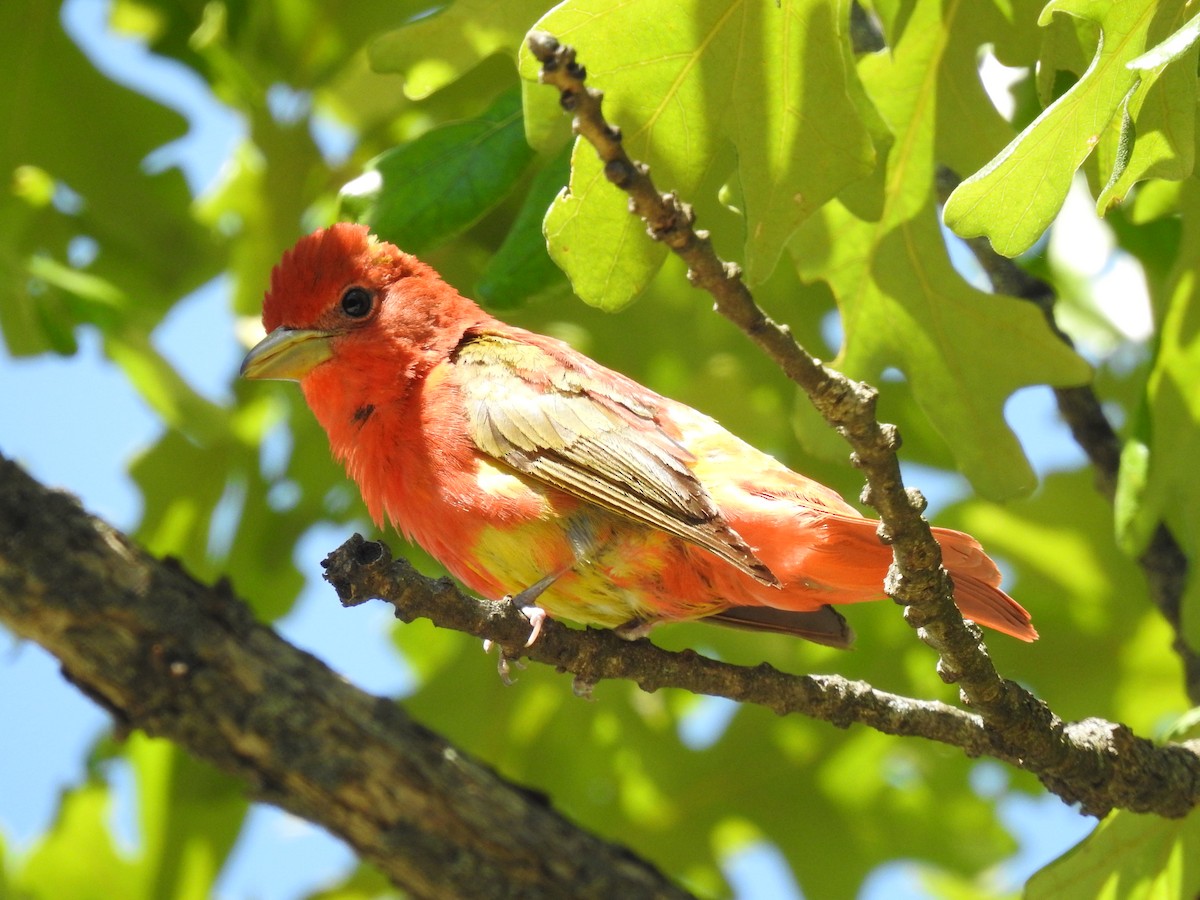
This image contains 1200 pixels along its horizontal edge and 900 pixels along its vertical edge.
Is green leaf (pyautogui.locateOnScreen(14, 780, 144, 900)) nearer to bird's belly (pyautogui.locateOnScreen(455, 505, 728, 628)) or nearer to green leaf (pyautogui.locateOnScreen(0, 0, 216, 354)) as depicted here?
green leaf (pyautogui.locateOnScreen(0, 0, 216, 354))

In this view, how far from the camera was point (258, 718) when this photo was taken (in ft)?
12.6

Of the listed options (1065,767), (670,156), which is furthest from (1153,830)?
(670,156)

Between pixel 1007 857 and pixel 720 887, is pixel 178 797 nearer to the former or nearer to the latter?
pixel 720 887

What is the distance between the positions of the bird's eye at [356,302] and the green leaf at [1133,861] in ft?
7.27

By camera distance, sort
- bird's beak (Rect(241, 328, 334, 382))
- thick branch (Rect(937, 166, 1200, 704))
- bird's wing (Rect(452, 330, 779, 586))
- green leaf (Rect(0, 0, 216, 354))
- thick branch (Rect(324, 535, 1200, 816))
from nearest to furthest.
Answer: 1. thick branch (Rect(324, 535, 1200, 816))
2. bird's wing (Rect(452, 330, 779, 586))
3. bird's beak (Rect(241, 328, 334, 382))
4. thick branch (Rect(937, 166, 1200, 704))
5. green leaf (Rect(0, 0, 216, 354))

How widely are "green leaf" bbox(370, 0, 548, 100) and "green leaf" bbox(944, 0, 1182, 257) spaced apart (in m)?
1.20

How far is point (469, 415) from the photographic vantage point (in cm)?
337

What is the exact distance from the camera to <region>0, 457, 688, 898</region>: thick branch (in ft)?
12.5

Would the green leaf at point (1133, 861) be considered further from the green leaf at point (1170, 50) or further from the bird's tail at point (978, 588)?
the green leaf at point (1170, 50)

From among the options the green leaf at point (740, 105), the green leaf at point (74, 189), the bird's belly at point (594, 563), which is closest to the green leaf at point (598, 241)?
the green leaf at point (740, 105)

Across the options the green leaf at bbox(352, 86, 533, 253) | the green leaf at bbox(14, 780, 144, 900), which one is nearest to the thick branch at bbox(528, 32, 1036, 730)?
the green leaf at bbox(352, 86, 533, 253)

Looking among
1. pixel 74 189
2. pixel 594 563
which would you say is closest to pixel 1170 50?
pixel 594 563

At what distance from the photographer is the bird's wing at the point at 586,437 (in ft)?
10.1

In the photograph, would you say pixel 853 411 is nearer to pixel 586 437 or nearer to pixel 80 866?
pixel 586 437
